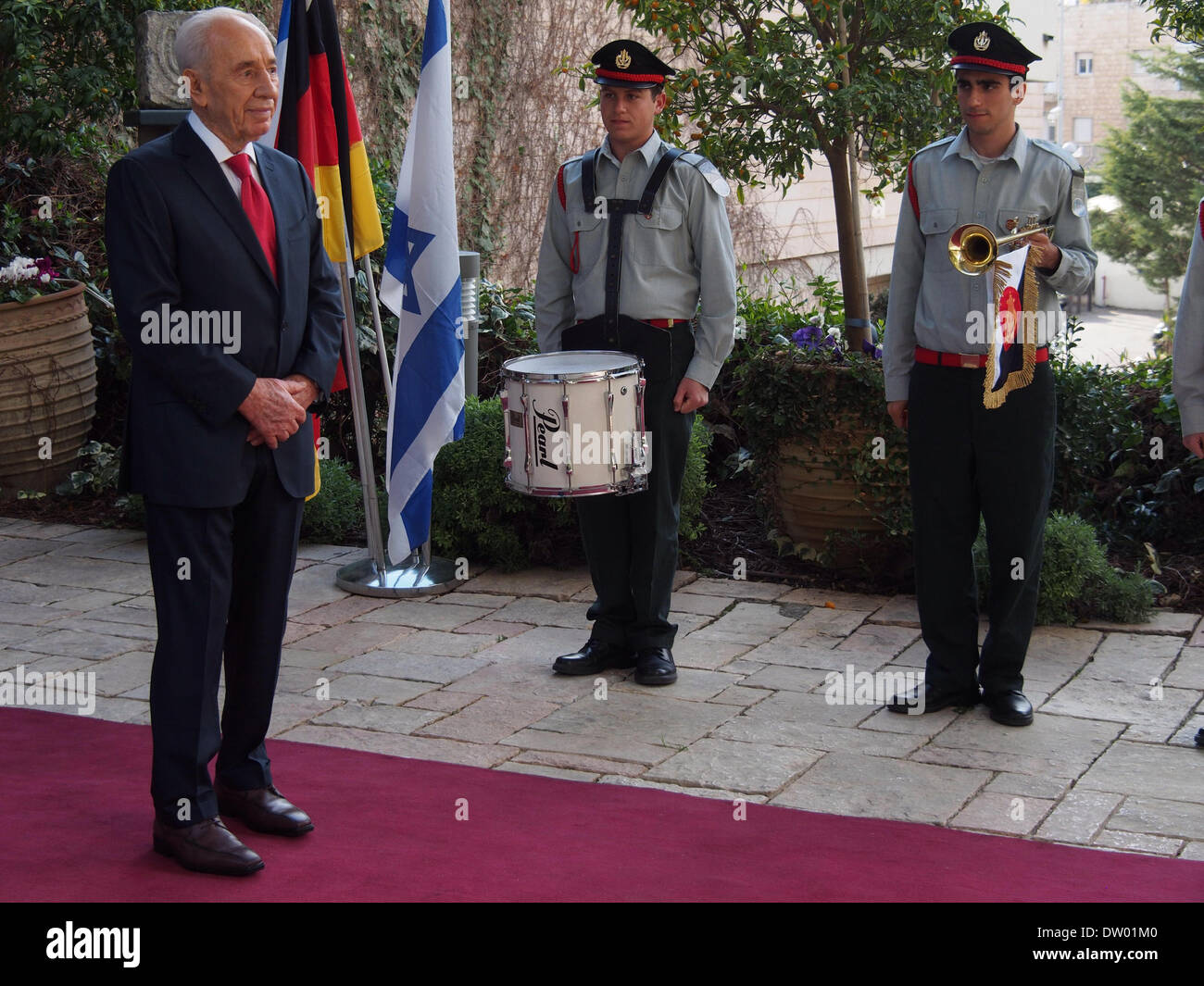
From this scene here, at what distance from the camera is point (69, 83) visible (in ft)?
28.6

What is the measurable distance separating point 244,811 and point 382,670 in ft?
5.15

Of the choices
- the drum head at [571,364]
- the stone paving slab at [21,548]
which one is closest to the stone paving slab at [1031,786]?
the drum head at [571,364]

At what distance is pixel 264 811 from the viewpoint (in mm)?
3785

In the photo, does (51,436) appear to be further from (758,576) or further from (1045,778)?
(1045,778)

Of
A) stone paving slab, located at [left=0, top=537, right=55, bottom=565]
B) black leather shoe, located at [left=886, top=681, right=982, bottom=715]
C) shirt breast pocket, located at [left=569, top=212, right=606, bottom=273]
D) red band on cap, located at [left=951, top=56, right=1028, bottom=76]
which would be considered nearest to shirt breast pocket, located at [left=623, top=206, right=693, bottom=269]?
shirt breast pocket, located at [left=569, top=212, right=606, bottom=273]

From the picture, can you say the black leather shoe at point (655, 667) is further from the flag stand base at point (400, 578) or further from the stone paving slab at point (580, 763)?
the flag stand base at point (400, 578)

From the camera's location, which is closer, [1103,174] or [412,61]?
[412,61]

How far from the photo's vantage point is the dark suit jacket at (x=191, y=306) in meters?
3.44

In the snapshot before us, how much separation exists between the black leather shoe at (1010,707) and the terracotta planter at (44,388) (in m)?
5.51

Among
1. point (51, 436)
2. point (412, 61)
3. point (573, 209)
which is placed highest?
point (412, 61)

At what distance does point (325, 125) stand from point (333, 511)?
209cm

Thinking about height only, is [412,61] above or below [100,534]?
above

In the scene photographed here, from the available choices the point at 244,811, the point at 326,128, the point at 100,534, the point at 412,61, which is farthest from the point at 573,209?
the point at 412,61

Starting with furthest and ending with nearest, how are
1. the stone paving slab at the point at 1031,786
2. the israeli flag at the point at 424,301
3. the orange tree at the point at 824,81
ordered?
1. the orange tree at the point at 824,81
2. the israeli flag at the point at 424,301
3. the stone paving slab at the point at 1031,786
